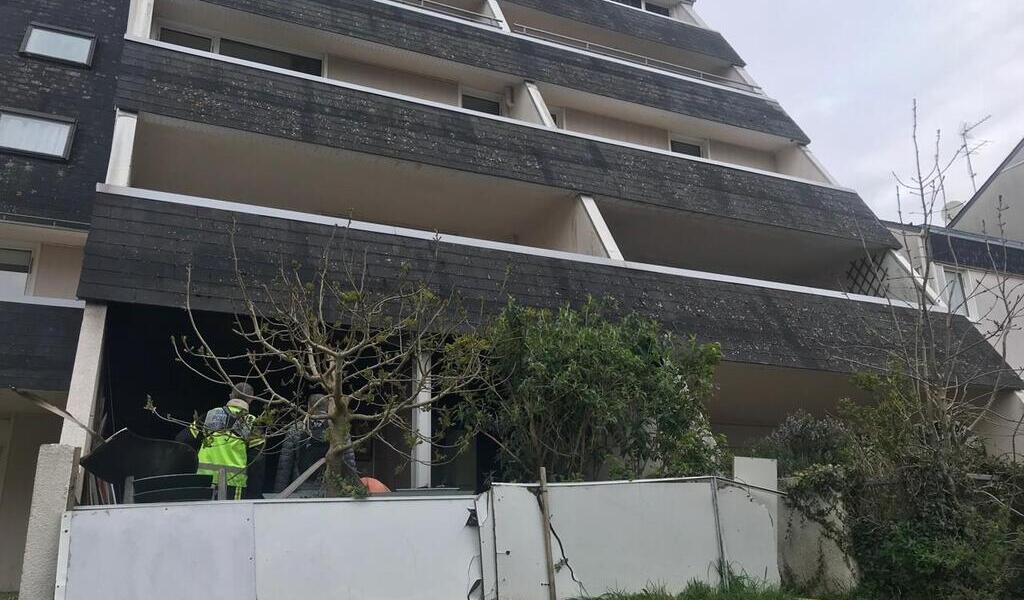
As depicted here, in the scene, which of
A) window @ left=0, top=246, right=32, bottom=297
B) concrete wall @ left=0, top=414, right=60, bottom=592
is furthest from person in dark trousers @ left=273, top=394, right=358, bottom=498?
window @ left=0, top=246, right=32, bottom=297

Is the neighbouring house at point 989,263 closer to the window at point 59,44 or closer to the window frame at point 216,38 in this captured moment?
the window frame at point 216,38

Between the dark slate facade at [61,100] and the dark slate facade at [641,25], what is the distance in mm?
8666

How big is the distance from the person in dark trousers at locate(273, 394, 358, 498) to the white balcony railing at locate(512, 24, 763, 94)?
12053mm

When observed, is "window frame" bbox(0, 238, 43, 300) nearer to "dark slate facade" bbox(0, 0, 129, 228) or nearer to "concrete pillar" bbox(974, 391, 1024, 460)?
"dark slate facade" bbox(0, 0, 129, 228)

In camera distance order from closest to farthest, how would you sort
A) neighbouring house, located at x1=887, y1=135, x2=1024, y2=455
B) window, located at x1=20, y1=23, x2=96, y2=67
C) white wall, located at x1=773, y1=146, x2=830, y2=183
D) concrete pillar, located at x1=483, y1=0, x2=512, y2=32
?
neighbouring house, located at x1=887, y1=135, x2=1024, y2=455 < window, located at x1=20, y1=23, x2=96, y2=67 < concrete pillar, located at x1=483, y1=0, x2=512, y2=32 < white wall, located at x1=773, y1=146, x2=830, y2=183

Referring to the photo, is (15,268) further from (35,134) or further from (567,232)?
(567,232)

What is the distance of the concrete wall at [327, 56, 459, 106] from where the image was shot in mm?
15594

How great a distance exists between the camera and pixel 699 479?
8.45m

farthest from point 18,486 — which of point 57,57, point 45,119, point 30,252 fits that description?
point 57,57

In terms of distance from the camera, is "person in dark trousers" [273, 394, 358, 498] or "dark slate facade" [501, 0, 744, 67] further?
"dark slate facade" [501, 0, 744, 67]

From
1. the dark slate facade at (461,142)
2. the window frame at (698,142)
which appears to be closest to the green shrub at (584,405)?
the dark slate facade at (461,142)

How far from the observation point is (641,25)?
20.4 metres

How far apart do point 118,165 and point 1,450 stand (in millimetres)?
5352

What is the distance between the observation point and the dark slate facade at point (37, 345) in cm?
998
